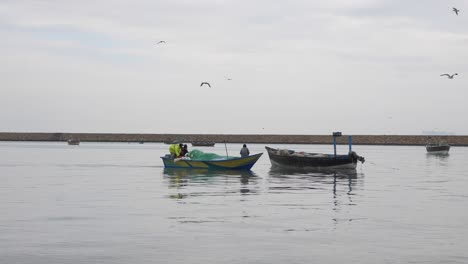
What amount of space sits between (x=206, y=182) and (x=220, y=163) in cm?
1144

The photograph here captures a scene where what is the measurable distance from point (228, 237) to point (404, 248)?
4.67 metres

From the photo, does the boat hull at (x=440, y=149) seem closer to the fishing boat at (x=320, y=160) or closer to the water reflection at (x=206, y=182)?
the fishing boat at (x=320, y=160)

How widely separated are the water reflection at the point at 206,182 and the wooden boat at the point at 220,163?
0.37 m

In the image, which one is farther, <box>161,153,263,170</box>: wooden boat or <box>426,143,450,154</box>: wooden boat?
<box>426,143,450,154</box>: wooden boat

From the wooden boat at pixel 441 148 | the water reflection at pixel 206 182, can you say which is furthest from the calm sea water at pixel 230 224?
the wooden boat at pixel 441 148

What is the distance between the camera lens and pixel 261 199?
31.1 metres

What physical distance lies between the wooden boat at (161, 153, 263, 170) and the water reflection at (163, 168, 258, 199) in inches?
14.4

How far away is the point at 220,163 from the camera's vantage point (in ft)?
175

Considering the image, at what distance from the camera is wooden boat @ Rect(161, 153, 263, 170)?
174 feet

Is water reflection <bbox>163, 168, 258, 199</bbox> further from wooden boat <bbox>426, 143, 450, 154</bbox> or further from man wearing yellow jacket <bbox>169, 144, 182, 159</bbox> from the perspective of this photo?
wooden boat <bbox>426, 143, 450, 154</bbox>

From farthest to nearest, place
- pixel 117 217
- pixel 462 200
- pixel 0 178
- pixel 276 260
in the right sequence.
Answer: pixel 0 178 < pixel 462 200 < pixel 117 217 < pixel 276 260

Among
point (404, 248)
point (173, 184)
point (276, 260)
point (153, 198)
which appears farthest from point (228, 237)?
point (173, 184)

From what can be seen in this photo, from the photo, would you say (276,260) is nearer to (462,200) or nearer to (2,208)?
(2,208)

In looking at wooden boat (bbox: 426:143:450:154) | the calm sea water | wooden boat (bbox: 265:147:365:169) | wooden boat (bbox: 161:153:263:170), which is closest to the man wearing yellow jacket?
wooden boat (bbox: 161:153:263:170)
